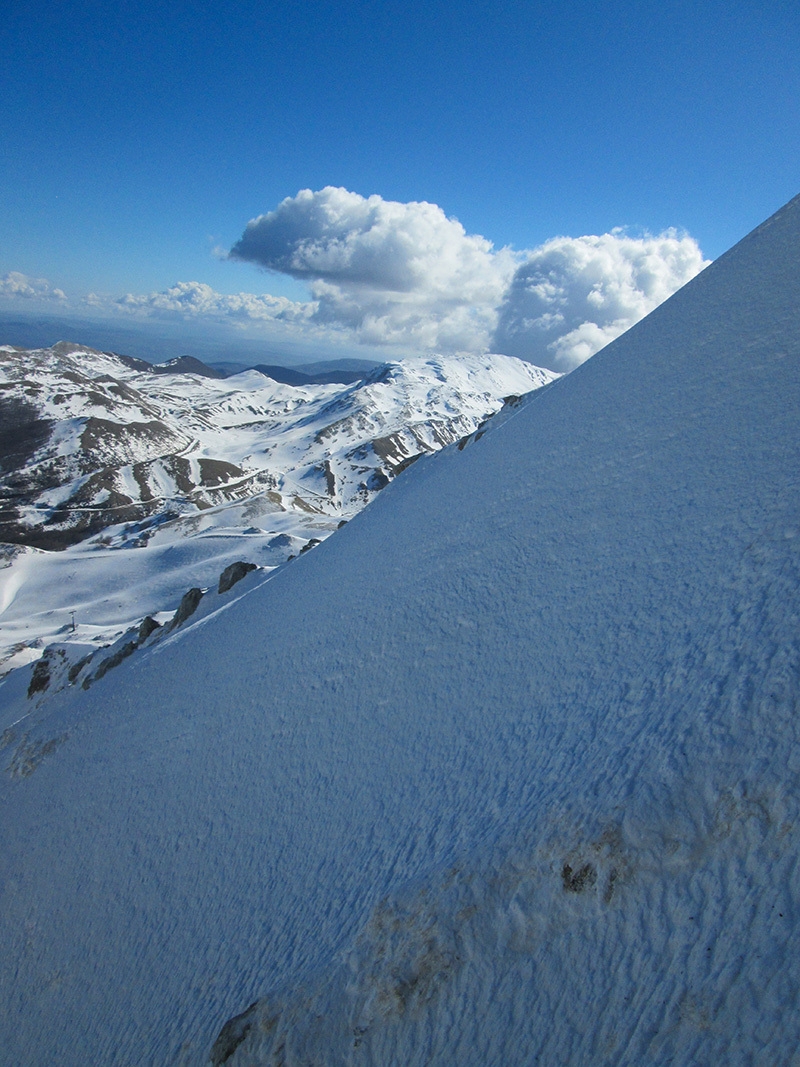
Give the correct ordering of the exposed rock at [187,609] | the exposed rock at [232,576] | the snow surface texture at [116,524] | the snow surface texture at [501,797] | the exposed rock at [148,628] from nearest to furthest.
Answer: the snow surface texture at [501,797] → the exposed rock at [187,609] → the exposed rock at [148,628] → the exposed rock at [232,576] → the snow surface texture at [116,524]

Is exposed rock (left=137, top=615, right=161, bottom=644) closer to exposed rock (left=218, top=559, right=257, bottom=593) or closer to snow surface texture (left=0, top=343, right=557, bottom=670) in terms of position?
exposed rock (left=218, top=559, right=257, bottom=593)

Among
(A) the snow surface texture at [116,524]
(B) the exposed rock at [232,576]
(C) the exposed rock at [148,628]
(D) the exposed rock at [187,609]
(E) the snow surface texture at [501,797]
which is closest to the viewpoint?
(E) the snow surface texture at [501,797]

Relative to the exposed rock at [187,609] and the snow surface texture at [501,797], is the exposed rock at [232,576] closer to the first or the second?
the exposed rock at [187,609]

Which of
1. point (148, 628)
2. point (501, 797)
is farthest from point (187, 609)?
point (501, 797)

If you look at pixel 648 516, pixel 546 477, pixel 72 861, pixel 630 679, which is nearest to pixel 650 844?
pixel 630 679

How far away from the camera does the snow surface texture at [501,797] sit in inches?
251

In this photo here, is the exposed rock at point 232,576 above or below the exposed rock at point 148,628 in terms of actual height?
above

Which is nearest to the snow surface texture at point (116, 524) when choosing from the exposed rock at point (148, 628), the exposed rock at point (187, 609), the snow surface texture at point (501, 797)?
the exposed rock at point (148, 628)

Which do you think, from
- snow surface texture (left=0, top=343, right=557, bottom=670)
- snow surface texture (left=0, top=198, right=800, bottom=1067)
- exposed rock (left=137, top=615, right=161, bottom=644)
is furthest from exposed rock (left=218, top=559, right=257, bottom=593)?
snow surface texture (left=0, top=198, right=800, bottom=1067)

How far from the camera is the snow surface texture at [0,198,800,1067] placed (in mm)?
6383

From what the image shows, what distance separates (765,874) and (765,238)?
28435 millimetres

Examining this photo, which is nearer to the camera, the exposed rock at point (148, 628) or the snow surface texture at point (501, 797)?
the snow surface texture at point (501, 797)

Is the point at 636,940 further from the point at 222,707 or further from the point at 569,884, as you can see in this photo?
the point at 222,707

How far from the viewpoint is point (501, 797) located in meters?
9.08
